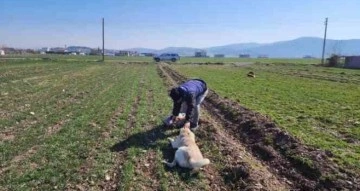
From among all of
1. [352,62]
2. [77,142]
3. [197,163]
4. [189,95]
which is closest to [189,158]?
[197,163]

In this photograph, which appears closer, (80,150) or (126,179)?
(126,179)

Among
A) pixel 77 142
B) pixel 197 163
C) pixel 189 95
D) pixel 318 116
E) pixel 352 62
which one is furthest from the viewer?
pixel 352 62

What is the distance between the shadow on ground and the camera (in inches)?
323

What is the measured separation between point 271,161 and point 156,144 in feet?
9.93

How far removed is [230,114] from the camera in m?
15.4

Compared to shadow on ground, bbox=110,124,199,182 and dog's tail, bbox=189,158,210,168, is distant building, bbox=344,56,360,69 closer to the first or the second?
shadow on ground, bbox=110,124,199,182

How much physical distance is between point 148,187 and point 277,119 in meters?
7.78

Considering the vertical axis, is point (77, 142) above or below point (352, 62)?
below

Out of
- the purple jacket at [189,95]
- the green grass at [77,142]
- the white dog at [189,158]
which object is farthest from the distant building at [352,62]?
the white dog at [189,158]

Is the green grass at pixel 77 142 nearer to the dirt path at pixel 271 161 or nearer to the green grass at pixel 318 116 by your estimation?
the dirt path at pixel 271 161

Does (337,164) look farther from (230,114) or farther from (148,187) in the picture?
(230,114)

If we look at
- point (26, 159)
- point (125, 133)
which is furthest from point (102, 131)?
point (26, 159)

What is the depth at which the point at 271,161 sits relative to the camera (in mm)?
9438

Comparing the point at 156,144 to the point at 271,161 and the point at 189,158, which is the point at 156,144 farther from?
the point at 271,161
